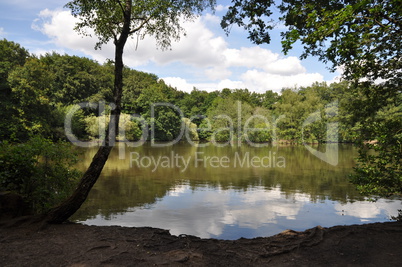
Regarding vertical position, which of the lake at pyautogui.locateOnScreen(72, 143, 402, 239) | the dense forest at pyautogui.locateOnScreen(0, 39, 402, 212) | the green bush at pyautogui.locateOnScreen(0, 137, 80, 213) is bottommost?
the lake at pyautogui.locateOnScreen(72, 143, 402, 239)

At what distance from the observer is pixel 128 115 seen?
156 ft

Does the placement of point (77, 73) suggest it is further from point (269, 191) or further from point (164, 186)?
point (269, 191)

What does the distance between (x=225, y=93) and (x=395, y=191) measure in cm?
8097

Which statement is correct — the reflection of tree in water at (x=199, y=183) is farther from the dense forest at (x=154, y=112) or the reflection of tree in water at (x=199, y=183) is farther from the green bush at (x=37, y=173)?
the dense forest at (x=154, y=112)

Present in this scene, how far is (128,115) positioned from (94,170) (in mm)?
43332

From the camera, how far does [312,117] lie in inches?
1998

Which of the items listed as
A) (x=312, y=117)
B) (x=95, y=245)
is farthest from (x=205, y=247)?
(x=312, y=117)

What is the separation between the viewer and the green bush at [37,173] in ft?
18.9

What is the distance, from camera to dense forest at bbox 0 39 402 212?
245 inches

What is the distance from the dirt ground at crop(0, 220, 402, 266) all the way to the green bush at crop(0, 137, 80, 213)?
0.83 metres

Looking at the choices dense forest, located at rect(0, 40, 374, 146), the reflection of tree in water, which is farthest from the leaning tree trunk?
dense forest, located at rect(0, 40, 374, 146)

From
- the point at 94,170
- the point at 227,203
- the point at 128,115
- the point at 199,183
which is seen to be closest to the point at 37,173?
the point at 94,170

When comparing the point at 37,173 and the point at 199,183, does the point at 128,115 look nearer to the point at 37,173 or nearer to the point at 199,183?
the point at 199,183

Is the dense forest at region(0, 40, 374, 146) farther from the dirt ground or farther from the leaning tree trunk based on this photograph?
the dirt ground
